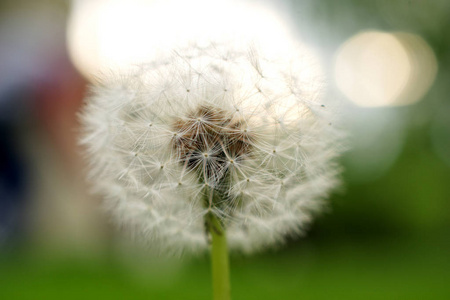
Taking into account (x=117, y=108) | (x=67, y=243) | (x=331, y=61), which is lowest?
(x=117, y=108)

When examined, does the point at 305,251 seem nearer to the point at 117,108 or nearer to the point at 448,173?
the point at 448,173

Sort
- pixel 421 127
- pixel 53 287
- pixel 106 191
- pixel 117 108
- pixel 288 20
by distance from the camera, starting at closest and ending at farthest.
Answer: pixel 117 108, pixel 106 191, pixel 288 20, pixel 53 287, pixel 421 127

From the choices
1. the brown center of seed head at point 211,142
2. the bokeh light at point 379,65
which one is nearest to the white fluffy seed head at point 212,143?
the brown center of seed head at point 211,142

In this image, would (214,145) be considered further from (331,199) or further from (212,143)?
(331,199)

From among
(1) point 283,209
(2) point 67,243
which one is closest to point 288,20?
(1) point 283,209

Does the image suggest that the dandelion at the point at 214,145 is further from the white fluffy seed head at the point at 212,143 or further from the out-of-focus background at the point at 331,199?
the out-of-focus background at the point at 331,199

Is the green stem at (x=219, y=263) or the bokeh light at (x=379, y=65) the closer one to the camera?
the green stem at (x=219, y=263)

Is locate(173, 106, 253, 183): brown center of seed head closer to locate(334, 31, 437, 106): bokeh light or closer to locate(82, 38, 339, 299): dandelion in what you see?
locate(82, 38, 339, 299): dandelion

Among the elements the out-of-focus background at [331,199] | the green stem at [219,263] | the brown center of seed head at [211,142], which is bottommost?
the green stem at [219,263]
